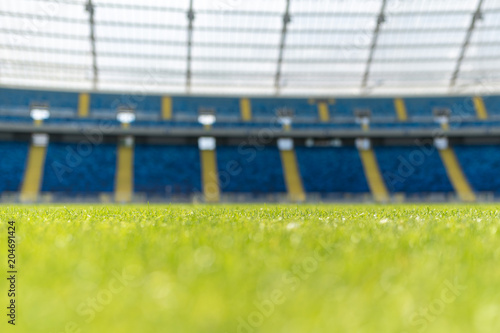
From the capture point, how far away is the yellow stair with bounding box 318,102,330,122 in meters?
42.5

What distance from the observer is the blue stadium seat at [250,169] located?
37.3 m

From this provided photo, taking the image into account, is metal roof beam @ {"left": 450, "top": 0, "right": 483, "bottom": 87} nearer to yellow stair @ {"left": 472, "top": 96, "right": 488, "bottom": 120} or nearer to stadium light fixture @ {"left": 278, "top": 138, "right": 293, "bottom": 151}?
yellow stair @ {"left": 472, "top": 96, "right": 488, "bottom": 120}

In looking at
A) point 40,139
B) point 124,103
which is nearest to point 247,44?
point 124,103

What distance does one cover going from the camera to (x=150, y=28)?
108ft

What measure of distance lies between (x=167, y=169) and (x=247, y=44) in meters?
12.8

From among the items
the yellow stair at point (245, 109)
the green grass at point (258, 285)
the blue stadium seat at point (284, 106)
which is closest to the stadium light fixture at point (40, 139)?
the yellow stair at point (245, 109)

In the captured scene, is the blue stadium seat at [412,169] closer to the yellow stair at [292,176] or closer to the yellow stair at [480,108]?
the yellow stair at [480,108]

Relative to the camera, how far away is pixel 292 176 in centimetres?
3862

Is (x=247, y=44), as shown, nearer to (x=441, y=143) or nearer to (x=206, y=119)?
(x=206, y=119)

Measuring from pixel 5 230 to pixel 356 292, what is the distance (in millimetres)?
3905

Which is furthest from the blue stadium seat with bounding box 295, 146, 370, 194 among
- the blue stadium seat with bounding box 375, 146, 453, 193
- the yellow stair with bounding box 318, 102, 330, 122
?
the yellow stair with bounding box 318, 102, 330, 122

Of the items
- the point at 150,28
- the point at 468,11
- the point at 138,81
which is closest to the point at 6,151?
the point at 138,81

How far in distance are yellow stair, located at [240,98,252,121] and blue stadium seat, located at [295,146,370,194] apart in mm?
5705

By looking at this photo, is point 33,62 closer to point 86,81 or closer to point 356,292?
point 86,81
